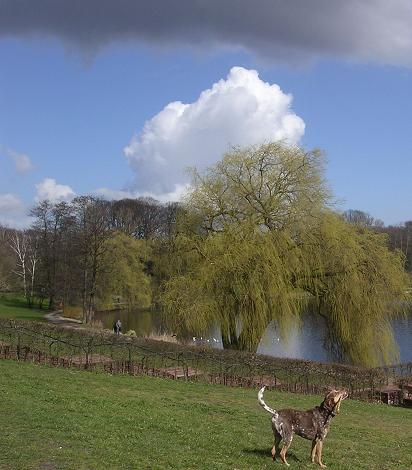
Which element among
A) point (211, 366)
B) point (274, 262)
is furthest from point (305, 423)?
point (274, 262)

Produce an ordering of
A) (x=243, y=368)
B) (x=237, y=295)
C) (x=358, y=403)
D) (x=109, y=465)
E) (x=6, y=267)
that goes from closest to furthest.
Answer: (x=109, y=465)
(x=358, y=403)
(x=243, y=368)
(x=237, y=295)
(x=6, y=267)

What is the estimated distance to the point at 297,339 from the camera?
37875 mm

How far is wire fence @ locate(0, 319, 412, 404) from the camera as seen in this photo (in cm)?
2059

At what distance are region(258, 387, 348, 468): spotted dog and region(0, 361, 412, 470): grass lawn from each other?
0.28 metres

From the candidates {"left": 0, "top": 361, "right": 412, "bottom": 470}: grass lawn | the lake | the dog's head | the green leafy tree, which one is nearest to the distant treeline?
the lake

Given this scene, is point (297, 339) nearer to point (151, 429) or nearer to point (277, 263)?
point (277, 263)

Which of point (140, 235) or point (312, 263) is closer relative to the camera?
point (312, 263)

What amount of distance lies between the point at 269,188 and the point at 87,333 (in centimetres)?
1167

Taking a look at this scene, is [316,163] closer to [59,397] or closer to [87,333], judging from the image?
[87,333]

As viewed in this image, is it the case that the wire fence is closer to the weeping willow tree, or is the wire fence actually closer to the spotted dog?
the weeping willow tree

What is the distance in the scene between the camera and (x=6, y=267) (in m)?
70.7

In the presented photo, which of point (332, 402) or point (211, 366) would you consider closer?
point (332, 402)

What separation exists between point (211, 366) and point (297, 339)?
15822 millimetres

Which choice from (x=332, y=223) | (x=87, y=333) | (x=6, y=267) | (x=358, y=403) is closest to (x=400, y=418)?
(x=358, y=403)
